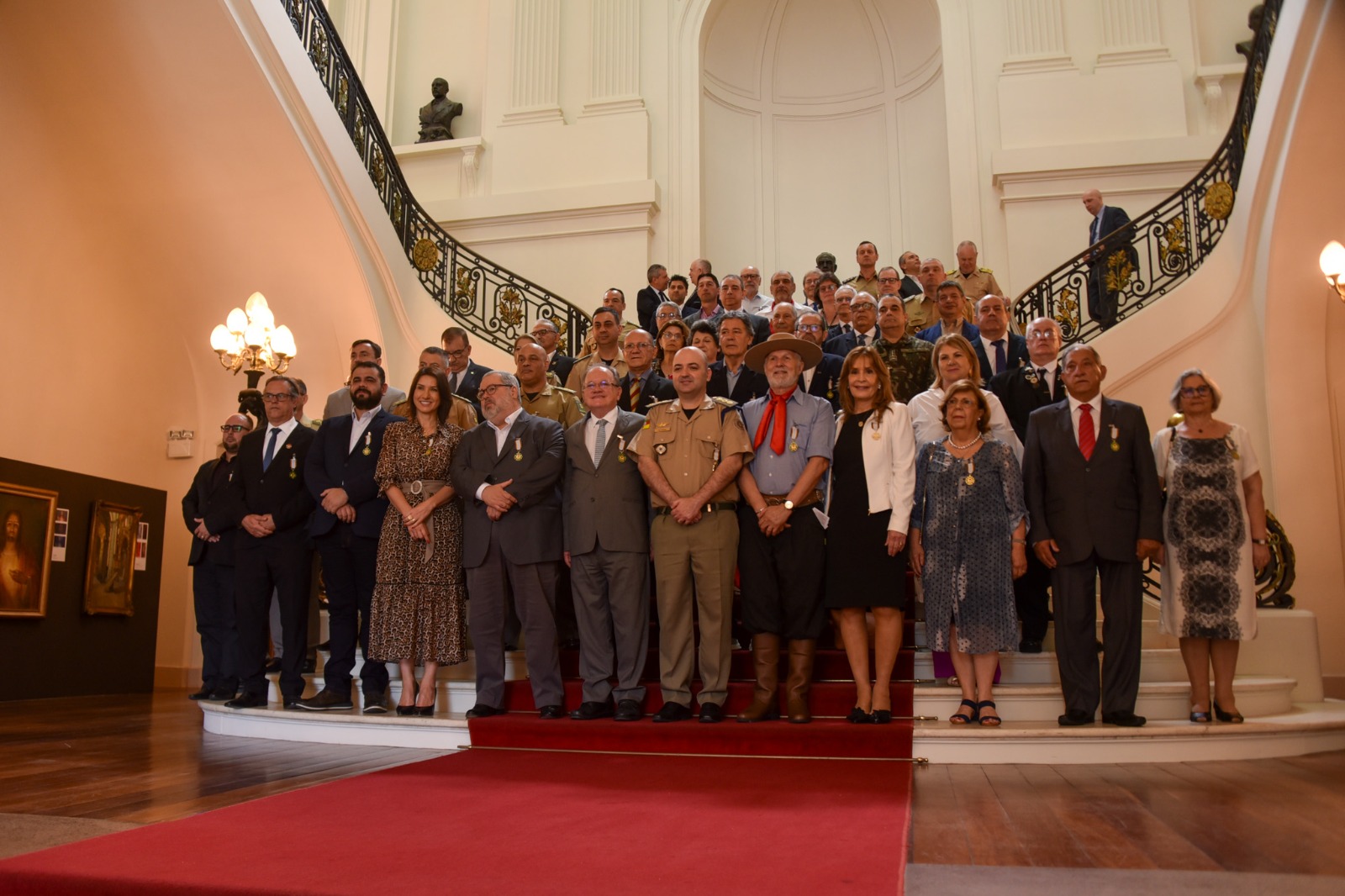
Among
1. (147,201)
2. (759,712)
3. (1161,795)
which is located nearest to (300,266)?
(147,201)

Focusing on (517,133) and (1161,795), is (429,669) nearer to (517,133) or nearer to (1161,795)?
(1161,795)

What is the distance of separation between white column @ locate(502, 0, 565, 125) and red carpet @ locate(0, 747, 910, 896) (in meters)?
9.87

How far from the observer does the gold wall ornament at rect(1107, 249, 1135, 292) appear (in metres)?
8.42

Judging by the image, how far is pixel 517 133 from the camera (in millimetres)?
12125

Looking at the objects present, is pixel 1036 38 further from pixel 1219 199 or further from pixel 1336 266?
pixel 1336 266

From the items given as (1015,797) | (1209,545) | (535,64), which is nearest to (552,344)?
(1209,545)

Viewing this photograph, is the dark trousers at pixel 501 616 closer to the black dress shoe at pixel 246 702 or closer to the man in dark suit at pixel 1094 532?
the black dress shoe at pixel 246 702

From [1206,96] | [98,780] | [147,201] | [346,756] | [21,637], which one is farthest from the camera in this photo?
[1206,96]

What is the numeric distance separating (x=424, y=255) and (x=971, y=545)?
6.06m

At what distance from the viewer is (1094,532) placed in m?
4.37

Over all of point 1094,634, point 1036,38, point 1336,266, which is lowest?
point 1094,634

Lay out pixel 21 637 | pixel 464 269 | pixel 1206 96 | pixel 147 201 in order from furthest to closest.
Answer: pixel 1206 96 → pixel 464 269 → pixel 147 201 → pixel 21 637

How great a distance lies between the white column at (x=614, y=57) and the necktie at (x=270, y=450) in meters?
7.59

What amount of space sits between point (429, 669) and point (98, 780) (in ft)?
4.95
